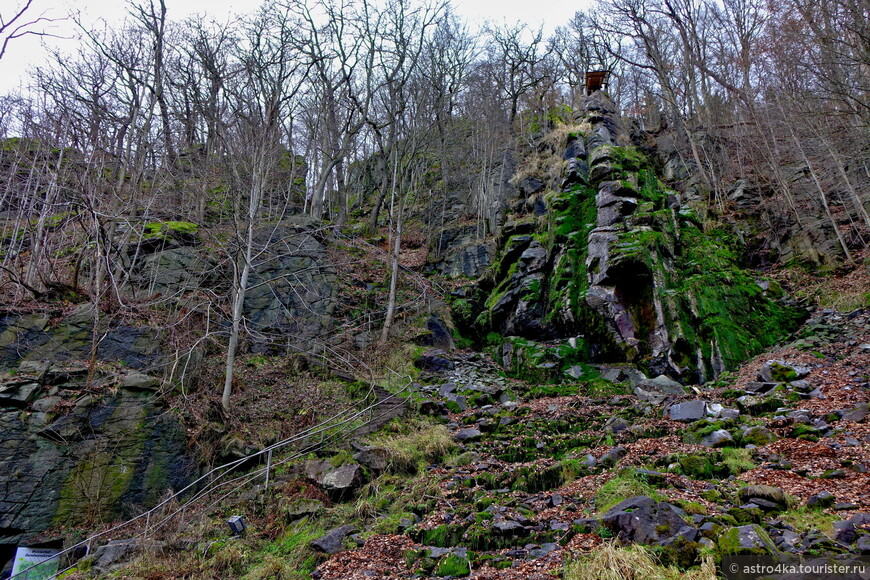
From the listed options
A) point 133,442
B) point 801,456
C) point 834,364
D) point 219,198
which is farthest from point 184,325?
point 834,364

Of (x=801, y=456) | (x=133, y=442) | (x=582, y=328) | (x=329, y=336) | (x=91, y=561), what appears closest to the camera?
(x=801, y=456)

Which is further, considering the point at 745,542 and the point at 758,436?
the point at 758,436

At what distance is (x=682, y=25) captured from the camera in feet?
68.4

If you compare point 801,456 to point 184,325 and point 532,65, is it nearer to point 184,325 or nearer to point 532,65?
point 184,325

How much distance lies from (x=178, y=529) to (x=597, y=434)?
6352 millimetres

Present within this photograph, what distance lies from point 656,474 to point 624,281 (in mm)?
6159

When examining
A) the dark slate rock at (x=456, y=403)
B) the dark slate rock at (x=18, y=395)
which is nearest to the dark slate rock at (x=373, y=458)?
the dark slate rock at (x=456, y=403)

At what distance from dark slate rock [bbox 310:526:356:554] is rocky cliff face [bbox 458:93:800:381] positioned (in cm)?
667

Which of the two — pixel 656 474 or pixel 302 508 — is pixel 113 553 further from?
pixel 656 474

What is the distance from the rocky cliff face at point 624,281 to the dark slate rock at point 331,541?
6673 mm

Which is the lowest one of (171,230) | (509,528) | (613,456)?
(509,528)

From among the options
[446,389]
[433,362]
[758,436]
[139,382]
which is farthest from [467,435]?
[139,382]

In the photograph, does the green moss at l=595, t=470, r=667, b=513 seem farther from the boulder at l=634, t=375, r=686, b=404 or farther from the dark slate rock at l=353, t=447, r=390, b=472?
the boulder at l=634, t=375, r=686, b=404

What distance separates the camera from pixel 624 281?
1055 centimetres
